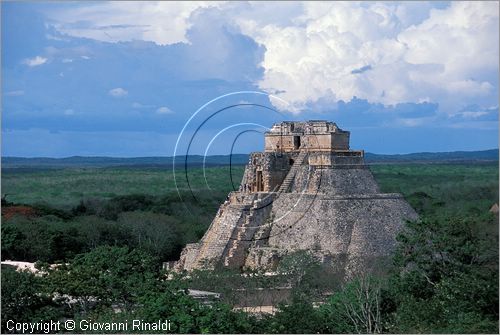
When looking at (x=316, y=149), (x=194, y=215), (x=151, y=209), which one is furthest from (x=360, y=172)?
(x=151, y=209)

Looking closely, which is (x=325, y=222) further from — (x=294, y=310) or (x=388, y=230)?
(x=294, y=310)

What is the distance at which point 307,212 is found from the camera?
93.8 ft

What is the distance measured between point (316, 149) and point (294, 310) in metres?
9.62

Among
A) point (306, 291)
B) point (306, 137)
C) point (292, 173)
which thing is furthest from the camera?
point (306, 137)

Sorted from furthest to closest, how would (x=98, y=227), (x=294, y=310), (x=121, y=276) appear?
1. (x=98, y=227)
2. (x=121, y=276)
3. (x=294, y=310)

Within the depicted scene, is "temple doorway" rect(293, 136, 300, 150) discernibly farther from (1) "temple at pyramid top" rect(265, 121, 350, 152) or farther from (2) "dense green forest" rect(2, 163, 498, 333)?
(2) "dense green forest" rect(2, 163, 498, 333)

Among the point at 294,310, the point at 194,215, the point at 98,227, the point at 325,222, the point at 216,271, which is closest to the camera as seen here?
the point at 294,310

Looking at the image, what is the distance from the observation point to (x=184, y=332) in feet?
63.4

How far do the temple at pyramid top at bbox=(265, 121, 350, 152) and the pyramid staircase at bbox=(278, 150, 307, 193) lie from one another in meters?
0.38

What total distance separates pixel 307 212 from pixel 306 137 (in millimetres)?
2581
